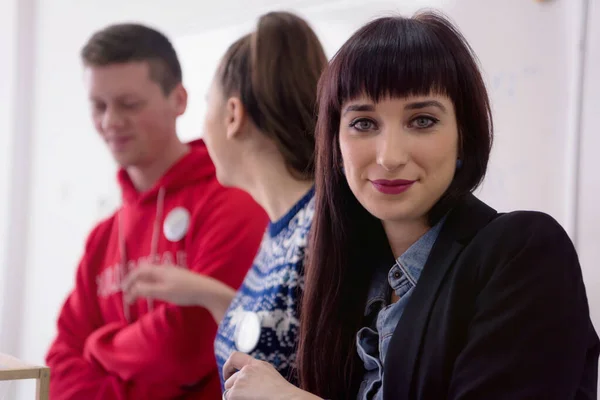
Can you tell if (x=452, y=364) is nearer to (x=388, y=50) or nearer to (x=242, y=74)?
(x=388, y=50)

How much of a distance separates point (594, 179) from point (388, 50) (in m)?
0.74

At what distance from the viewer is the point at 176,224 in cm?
141

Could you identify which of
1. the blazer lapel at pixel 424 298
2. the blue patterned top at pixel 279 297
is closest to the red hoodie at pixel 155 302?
the blue patterned top at pixel 279 297

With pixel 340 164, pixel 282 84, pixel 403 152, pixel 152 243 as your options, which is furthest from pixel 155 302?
pixel 403 152

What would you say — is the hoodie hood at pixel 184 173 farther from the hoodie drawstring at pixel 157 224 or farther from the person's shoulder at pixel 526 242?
the person's shoulder at pixel 526 242

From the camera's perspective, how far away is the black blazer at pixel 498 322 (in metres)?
0.65

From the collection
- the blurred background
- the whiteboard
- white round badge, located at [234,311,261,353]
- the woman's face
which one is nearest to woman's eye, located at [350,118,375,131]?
the woman's face

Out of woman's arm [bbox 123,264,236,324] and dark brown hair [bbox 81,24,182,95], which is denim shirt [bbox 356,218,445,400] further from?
dark brown hair [bbox 81,24,182,95]

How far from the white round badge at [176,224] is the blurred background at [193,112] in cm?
54

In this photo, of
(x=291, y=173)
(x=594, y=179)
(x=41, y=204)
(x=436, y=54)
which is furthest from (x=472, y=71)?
(x=41, y=204)

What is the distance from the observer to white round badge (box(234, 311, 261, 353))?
100 centimetres

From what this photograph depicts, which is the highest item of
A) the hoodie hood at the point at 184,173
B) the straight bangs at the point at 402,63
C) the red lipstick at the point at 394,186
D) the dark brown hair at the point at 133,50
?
the dark brown hair at the point at 133,50

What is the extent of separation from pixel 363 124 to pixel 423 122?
67mm

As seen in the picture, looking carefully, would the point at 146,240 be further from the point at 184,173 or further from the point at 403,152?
the point at 403,152
